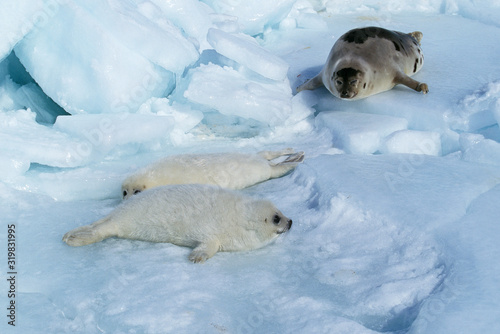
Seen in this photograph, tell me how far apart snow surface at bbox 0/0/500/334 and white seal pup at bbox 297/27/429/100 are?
0.12 m

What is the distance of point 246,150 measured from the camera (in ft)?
12.8

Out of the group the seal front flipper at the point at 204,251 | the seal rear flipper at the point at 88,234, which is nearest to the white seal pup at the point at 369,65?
the seal front flipper at the point at 204,251

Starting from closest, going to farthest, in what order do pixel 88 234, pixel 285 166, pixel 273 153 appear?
pixel 88 234
pixel 285 166
pixel 273 153

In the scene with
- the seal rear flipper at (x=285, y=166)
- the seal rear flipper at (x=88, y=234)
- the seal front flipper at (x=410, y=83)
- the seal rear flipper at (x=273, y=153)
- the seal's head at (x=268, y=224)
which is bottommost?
the seal rear flipper at (x=273, y=153)

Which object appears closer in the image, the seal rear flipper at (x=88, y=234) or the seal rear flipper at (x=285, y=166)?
the seal rear flipper at (x=88, y=234)

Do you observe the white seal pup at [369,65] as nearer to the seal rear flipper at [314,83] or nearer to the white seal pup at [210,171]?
the seal rear flipper at [314,83]

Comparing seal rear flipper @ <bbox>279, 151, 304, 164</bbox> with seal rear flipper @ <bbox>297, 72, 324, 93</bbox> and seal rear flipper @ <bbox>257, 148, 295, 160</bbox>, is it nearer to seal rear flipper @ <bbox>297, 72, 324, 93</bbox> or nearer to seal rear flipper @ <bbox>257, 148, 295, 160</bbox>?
seal rear flipper @ <bbox>257, 148, 295, 160</bbox>

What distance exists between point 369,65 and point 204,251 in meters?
2.65

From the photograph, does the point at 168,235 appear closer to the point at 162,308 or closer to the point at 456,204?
the point at 162,308

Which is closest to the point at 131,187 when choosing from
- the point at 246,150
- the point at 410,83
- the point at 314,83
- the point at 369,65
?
the point at 246,150

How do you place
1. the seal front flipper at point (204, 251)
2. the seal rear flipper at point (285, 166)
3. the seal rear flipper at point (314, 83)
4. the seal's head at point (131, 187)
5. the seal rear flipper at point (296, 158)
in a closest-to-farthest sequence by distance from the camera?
1. the seal front flipper at point (204, 251)
2. the seal's head at point (131, 187)
3. the seal rear flipper at point (285, 166)
4. the seal rear flipper at point (296, 158)
5. the seal rear flipper at point (314, 83)

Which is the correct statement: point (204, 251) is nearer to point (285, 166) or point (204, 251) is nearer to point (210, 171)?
point (210, 171)

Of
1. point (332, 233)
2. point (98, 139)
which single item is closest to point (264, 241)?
point (332, 233)

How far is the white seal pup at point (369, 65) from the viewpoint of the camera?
170 inches
